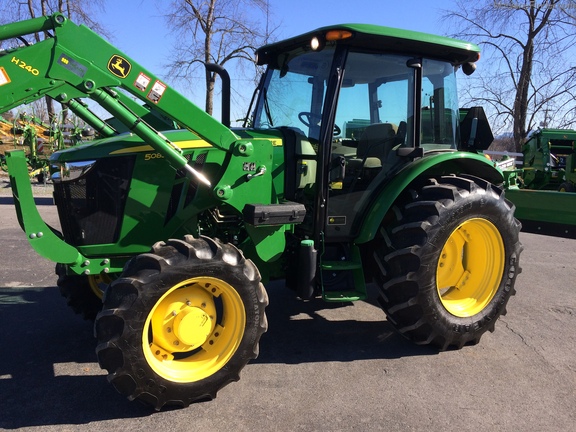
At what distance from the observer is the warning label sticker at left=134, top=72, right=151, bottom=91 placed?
305 centimetres

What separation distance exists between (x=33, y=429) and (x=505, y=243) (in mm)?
3612

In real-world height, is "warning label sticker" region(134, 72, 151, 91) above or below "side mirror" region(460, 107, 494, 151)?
above

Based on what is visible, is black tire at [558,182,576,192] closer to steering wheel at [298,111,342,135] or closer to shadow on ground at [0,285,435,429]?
shadow on ground at [0,285,435,429]

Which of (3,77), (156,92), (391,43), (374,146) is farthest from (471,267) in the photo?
(3,77)

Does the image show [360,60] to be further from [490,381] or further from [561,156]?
[561,156]

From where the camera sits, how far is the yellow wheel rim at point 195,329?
3.07 metres

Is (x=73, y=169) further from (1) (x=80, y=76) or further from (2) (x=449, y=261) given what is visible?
(2) (x=449, y=261)

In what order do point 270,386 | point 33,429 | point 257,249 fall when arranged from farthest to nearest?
point 257,249, point 270,386, point 33,429

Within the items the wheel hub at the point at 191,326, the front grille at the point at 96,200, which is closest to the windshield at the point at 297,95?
the front grille at the point at 96,200

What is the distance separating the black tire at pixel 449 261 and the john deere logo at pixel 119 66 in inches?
85.3

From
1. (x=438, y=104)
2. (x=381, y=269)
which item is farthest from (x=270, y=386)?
(x=438, y=104)

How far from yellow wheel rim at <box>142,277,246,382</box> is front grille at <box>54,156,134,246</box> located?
2.47 ft

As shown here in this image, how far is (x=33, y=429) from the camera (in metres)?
2.76

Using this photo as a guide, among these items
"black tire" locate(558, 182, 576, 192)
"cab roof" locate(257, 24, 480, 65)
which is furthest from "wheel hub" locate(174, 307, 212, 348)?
"black tire" locate(558, 182, 576, 192)
